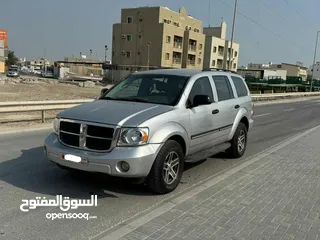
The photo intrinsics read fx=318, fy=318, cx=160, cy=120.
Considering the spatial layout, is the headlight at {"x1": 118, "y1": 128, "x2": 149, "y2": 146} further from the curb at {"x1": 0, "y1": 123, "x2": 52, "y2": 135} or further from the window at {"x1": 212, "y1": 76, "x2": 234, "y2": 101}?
the curb at {"x1": 0, "y1": 123, "x2": 52, "y2": 135}

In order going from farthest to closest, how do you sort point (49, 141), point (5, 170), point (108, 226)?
1. point (5, 170)
2. point (49, 141)
3. point (108, 226)

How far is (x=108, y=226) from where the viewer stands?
369 cm

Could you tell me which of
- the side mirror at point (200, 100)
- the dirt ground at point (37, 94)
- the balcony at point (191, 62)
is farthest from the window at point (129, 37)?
the side mirror at point (200, 100)

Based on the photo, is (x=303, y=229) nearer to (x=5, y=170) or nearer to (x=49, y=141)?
(x=49, y=141)

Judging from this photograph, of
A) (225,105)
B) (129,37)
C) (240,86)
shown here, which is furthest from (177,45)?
(225,105)

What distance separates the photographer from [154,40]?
66.6 metres

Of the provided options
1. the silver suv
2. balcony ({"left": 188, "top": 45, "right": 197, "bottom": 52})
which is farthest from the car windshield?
balcony ({"left": 188, "top": 45, "right": 197, "bottom": 52})

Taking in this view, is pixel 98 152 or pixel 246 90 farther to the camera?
pixel 246 90

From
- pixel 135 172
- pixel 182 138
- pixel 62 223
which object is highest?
pixel 182 138

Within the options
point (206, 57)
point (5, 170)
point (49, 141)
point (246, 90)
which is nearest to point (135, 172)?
point (49, 141)

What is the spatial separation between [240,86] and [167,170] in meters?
3.50

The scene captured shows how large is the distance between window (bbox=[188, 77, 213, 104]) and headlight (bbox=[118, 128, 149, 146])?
132 centimetres

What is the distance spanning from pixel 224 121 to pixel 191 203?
232 cm
